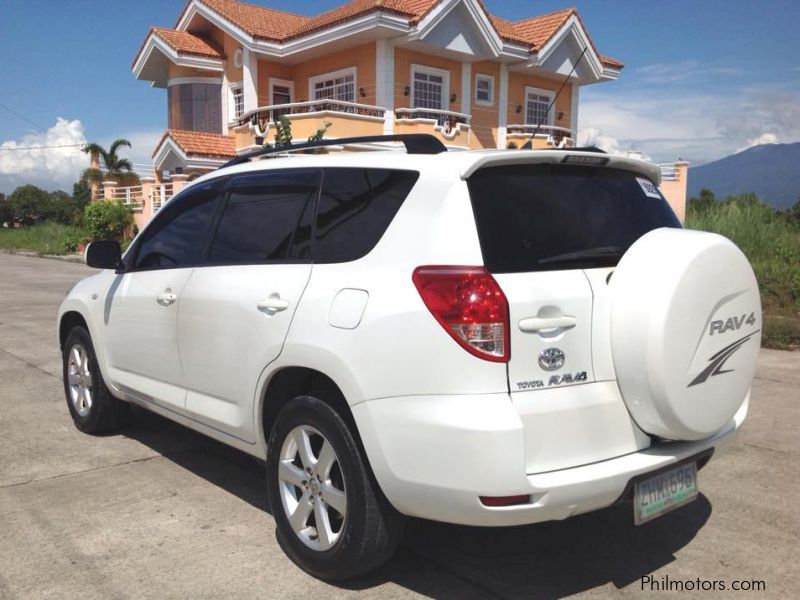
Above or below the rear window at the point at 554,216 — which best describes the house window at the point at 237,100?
above

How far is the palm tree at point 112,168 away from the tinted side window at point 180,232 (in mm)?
33129

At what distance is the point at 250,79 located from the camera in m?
25.3

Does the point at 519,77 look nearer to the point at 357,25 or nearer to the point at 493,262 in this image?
the point at 357,25

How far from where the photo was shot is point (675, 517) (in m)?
3.95

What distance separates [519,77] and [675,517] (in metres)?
25.5

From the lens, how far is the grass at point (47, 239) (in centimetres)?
3062

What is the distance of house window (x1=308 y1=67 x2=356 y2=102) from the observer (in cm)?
2433

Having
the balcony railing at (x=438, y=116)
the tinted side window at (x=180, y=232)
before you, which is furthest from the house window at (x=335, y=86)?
the tinted side window at (x=180, y=232)

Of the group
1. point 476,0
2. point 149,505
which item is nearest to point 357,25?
point 476,0

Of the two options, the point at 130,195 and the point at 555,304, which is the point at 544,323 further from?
the point at 130,195

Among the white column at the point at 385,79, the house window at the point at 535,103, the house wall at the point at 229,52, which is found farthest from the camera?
the house window at the point at 535,103

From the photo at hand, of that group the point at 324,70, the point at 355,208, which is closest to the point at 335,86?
the point at 324,70

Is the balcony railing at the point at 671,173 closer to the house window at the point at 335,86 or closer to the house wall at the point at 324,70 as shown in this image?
the house wall at the point at 324,70

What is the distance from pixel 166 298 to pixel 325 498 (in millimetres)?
1666
